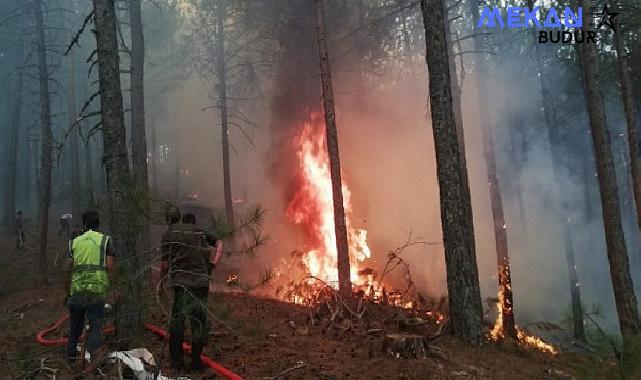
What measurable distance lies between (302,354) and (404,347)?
154cm

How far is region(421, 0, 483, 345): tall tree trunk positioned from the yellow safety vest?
5.56 meters

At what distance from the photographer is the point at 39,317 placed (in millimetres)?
9688

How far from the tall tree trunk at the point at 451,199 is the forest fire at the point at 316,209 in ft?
23.4

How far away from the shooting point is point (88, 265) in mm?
5477

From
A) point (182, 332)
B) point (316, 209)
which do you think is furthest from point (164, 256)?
point (316, 209)

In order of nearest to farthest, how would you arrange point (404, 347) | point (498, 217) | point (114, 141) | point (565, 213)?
point (404, 347)
point (114, 141)
point (498, 217)
point (565, 213)

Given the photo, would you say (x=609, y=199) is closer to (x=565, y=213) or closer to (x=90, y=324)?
(x=90, y=324)

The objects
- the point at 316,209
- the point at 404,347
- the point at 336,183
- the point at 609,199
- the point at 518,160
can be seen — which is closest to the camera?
the point at 404,347

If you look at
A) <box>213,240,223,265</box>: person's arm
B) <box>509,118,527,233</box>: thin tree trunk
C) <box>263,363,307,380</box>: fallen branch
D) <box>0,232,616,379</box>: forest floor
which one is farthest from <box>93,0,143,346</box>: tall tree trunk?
<box>509,118,527,233</box>: thin tree trunk

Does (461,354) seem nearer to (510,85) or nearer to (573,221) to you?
(510,85)

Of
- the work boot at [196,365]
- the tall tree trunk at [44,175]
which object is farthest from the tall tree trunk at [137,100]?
the work boot at [196,365]

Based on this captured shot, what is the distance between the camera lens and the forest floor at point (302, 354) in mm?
5527

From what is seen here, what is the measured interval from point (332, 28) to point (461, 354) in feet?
42.2

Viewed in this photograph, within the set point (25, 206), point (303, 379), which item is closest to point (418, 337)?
point (303, 379)
